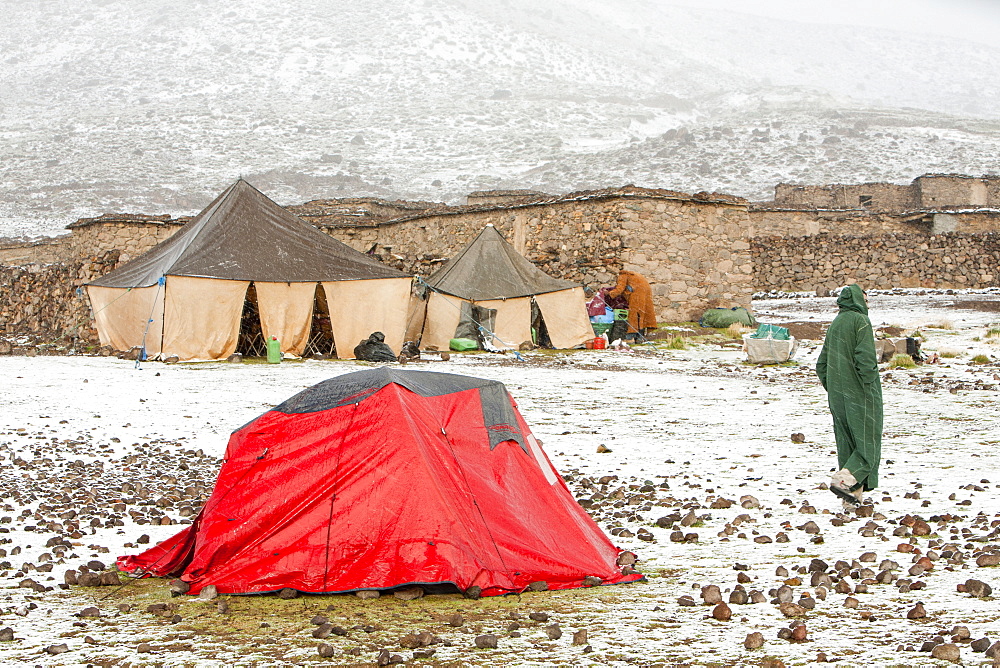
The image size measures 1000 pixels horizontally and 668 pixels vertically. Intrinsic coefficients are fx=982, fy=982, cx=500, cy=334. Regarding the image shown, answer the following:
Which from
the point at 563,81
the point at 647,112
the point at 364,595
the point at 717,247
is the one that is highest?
the point at 563,81

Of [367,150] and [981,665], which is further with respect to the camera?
[367,150]

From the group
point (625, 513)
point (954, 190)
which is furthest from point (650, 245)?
point (954, 190)

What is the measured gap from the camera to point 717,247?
2066 cm

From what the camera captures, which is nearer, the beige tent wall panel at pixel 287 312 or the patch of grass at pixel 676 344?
the beige tent wall panel at pixel 287 312

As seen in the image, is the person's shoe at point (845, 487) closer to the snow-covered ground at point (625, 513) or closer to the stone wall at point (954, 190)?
the snow-covered ground at point (625, 513)

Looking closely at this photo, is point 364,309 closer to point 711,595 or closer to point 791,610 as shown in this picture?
point 711,595

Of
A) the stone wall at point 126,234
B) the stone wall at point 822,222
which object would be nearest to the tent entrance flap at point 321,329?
the stone wall at point 126,234

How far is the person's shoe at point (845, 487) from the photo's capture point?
20.5 feet

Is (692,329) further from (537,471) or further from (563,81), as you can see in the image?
(563,81)

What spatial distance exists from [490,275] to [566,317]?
1.57m

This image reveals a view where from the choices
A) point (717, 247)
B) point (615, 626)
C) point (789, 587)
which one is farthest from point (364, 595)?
point (717, 247)

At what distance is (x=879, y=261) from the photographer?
25.7 meters

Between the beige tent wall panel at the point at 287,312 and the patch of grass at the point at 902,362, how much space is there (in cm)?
896

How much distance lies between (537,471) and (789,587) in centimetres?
143
